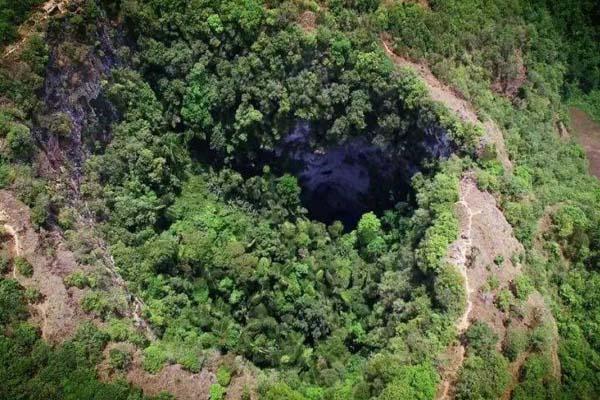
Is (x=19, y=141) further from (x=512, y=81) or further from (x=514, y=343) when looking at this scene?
(x=512, y=81)

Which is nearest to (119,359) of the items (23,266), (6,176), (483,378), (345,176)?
(23,266)

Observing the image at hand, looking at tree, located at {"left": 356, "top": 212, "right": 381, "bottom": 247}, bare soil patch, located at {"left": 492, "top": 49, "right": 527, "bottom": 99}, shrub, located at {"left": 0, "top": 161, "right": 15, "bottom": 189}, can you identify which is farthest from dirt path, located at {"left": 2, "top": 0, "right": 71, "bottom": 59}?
bare soil patch, located at {"left": 492, "top": 49, "right": 527, "bottom": 99}

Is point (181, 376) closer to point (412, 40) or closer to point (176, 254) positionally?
point (176, 254)

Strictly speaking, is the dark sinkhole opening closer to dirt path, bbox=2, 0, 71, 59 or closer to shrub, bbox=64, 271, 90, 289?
dirt path, bbox=2, 0, 71, 59

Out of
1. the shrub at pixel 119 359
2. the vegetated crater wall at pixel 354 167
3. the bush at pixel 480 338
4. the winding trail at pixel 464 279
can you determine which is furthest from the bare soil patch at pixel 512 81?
the shrub at pixel 119 359

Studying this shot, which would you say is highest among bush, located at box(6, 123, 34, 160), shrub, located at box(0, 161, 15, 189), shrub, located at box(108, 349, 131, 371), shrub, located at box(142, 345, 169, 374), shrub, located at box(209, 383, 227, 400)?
bush, located at box(6, 123, 34, 160)

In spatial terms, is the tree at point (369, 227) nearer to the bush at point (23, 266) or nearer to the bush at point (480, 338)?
the bush at point (480, 338)

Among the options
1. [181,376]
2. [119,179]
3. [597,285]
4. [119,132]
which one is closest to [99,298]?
[181,376]
